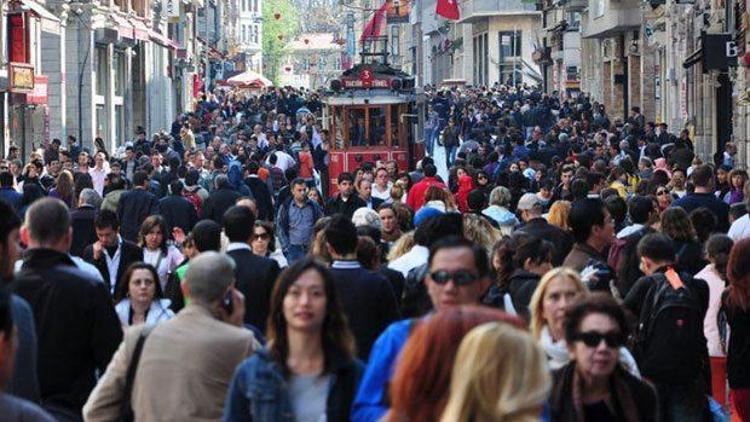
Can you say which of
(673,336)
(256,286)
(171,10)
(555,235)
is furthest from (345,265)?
(171,10)

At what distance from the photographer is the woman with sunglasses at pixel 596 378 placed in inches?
286

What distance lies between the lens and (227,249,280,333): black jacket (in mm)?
11156

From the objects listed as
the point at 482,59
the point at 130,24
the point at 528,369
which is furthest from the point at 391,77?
the point at 482,59

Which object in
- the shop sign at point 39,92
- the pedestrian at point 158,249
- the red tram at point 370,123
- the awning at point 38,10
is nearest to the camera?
the pedestrian at point 158,249

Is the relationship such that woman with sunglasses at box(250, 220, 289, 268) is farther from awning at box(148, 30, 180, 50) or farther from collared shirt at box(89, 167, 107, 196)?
awning at box(148, 30, 180, 50)

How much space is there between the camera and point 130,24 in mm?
56000

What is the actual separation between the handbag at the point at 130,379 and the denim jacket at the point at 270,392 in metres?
1.14

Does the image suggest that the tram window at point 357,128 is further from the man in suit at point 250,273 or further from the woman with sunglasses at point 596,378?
the woman with sunglasses at point 596,378

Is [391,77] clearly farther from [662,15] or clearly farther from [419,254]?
[419,254]

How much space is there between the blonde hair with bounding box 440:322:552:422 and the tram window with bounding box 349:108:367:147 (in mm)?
31479

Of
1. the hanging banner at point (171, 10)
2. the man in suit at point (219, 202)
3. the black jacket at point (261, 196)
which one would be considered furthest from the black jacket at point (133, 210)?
the hanging banner at point (171, 10)

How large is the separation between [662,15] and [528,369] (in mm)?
45634

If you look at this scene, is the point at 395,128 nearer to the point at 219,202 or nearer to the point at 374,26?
the point at 219,202

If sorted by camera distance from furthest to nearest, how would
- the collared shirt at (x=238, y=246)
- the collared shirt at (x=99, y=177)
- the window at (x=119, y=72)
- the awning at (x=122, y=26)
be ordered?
the window at (x=119, y=72), the awning at (x=122, y=26), the collared shirt at (x=99, y=177), the collared shirt at (x=238, y=246)
